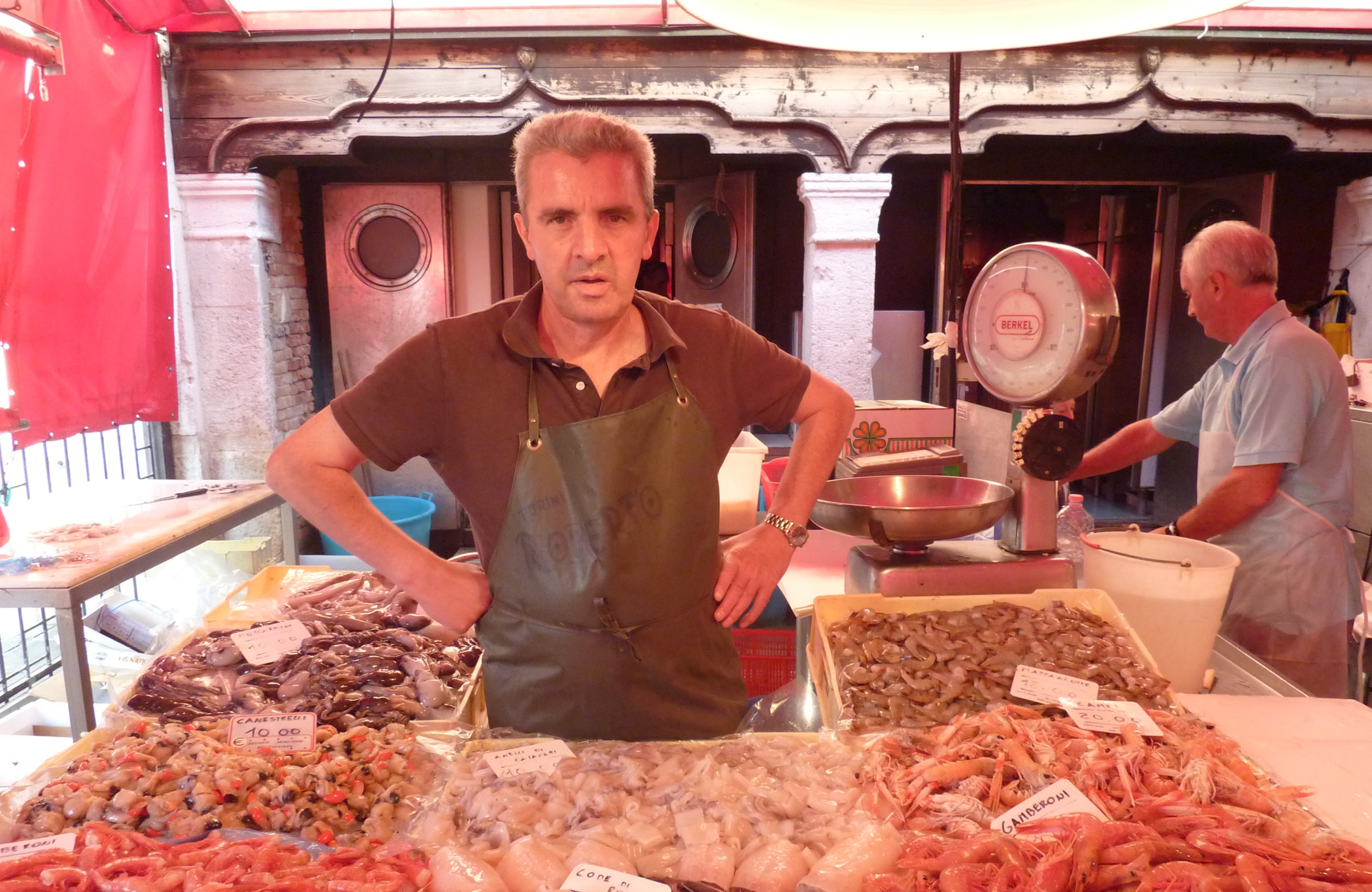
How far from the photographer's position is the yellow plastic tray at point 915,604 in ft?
5.71

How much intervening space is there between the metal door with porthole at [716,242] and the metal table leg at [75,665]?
13.5ft

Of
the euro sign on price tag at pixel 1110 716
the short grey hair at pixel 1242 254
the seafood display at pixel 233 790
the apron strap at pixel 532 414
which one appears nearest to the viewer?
the seafood display at pixel 233 790

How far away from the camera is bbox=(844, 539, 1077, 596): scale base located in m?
1.89

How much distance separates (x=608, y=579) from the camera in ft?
5.12

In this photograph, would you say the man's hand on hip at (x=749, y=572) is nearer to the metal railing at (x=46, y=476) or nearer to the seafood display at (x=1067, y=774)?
the seafood display at (x=1067, y=774)

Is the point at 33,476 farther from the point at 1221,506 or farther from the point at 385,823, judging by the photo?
the point at 1221,506

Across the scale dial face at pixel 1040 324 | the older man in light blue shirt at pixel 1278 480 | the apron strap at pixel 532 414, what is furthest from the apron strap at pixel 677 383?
the older man in light blue shirt at pixel 1278 480

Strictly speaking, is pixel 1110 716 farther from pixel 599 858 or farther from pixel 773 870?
pixel 599 858

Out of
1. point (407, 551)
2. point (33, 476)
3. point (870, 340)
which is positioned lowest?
point (33, 476)

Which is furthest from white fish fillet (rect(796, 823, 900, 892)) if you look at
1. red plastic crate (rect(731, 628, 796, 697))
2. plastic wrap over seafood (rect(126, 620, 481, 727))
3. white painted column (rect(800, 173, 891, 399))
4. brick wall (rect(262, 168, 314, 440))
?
brick wall (rect(262, 168, 314, 440))

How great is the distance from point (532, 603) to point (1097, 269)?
1446mm

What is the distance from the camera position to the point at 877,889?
96cm

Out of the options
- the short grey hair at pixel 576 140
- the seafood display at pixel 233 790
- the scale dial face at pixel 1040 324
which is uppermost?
the short grey hair at pixel 576 140

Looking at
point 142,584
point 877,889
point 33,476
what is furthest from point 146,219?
point 877,889
